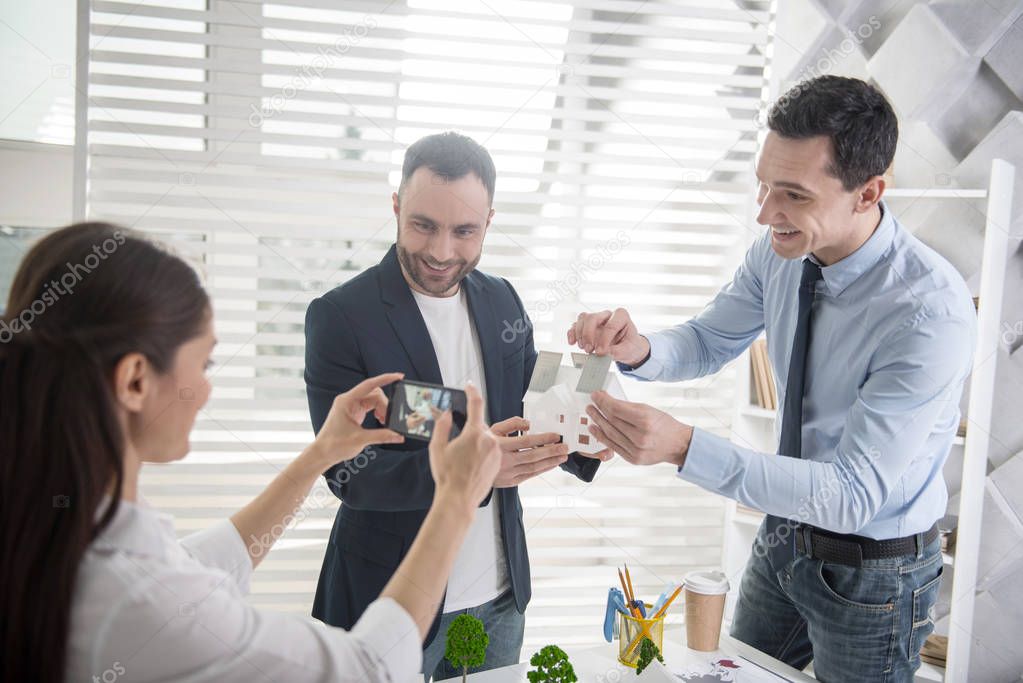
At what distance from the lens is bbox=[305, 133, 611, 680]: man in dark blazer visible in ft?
6.08

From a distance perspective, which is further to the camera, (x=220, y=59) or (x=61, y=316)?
(x=220, y=59)

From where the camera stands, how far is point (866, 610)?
1775 millimetres

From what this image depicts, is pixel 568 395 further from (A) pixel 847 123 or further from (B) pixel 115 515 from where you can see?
(B) pixel 115 515

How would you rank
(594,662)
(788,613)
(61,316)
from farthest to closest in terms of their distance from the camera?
1. (788,613)
2. (594,662)
3. (61,316)


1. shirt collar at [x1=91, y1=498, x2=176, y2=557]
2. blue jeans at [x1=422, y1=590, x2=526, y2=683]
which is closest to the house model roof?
blue jeans at [x1=422, y1=590, x2=526, y2=683]

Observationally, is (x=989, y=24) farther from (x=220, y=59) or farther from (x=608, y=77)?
(x=220, y=59)

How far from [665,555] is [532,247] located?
1.56 m

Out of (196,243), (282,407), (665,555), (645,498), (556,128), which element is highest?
(556,128)

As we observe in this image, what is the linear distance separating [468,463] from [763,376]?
7.93 ft

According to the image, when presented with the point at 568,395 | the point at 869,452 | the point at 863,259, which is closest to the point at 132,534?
the point at 568,395

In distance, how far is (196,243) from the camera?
10.2 ft

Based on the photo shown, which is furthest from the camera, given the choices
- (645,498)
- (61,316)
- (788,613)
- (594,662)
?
(645,498)

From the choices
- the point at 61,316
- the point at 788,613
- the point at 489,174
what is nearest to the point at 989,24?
the point at 489,174

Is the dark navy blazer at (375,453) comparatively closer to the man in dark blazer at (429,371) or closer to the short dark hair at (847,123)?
the man in dark blazer at (429,371)
